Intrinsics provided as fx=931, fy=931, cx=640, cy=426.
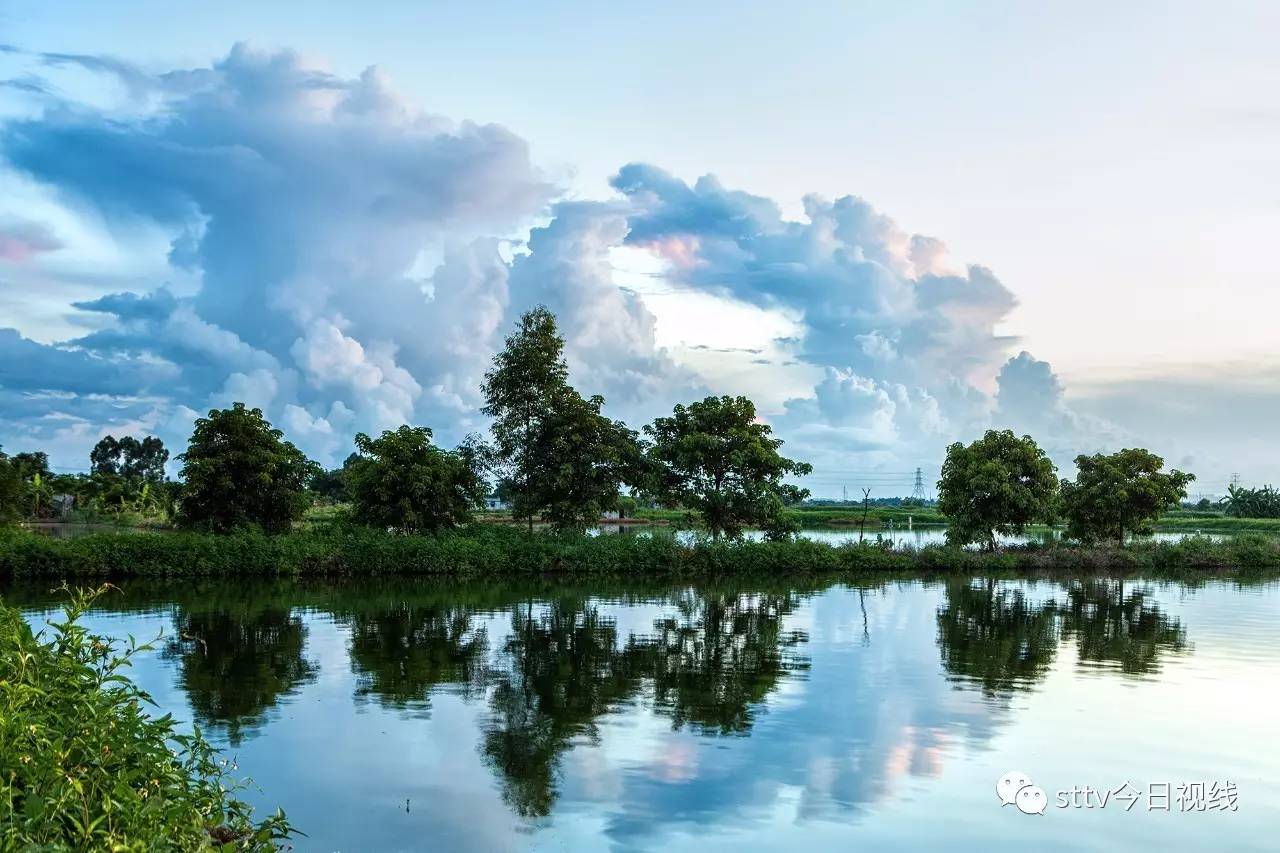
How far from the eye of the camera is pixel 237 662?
18188mm

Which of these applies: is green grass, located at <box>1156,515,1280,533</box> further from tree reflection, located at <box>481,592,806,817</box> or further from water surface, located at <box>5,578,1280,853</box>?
tree reflection, located at <box>481,592,806,817</box>

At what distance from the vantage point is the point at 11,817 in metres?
4.30

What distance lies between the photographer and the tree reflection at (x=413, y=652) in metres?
16.3

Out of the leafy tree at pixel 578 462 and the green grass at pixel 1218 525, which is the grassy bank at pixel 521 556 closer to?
the leafy tree at pixel 578 462

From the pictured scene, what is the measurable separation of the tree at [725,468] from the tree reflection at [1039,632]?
906cm

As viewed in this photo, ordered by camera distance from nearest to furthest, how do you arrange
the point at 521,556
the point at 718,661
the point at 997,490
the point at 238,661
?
the point at 238,661 → the point at 718,661 → the point at 521,556 → the point at 997,490

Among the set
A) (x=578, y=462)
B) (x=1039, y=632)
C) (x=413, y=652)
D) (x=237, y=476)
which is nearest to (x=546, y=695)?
(x=413, y=652)

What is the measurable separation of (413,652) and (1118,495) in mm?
39889

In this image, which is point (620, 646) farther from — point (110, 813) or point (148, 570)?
point (148, 570)

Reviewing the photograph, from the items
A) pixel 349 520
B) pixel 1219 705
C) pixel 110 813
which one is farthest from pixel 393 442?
pixel 110 813

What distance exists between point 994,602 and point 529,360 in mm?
20489

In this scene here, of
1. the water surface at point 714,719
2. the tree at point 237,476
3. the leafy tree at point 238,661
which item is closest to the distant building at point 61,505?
the tree at point 237,476

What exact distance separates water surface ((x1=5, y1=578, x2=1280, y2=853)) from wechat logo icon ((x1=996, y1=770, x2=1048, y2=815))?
0.14 m

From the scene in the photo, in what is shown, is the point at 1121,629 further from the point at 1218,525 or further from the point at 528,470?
the point at 1218,525
